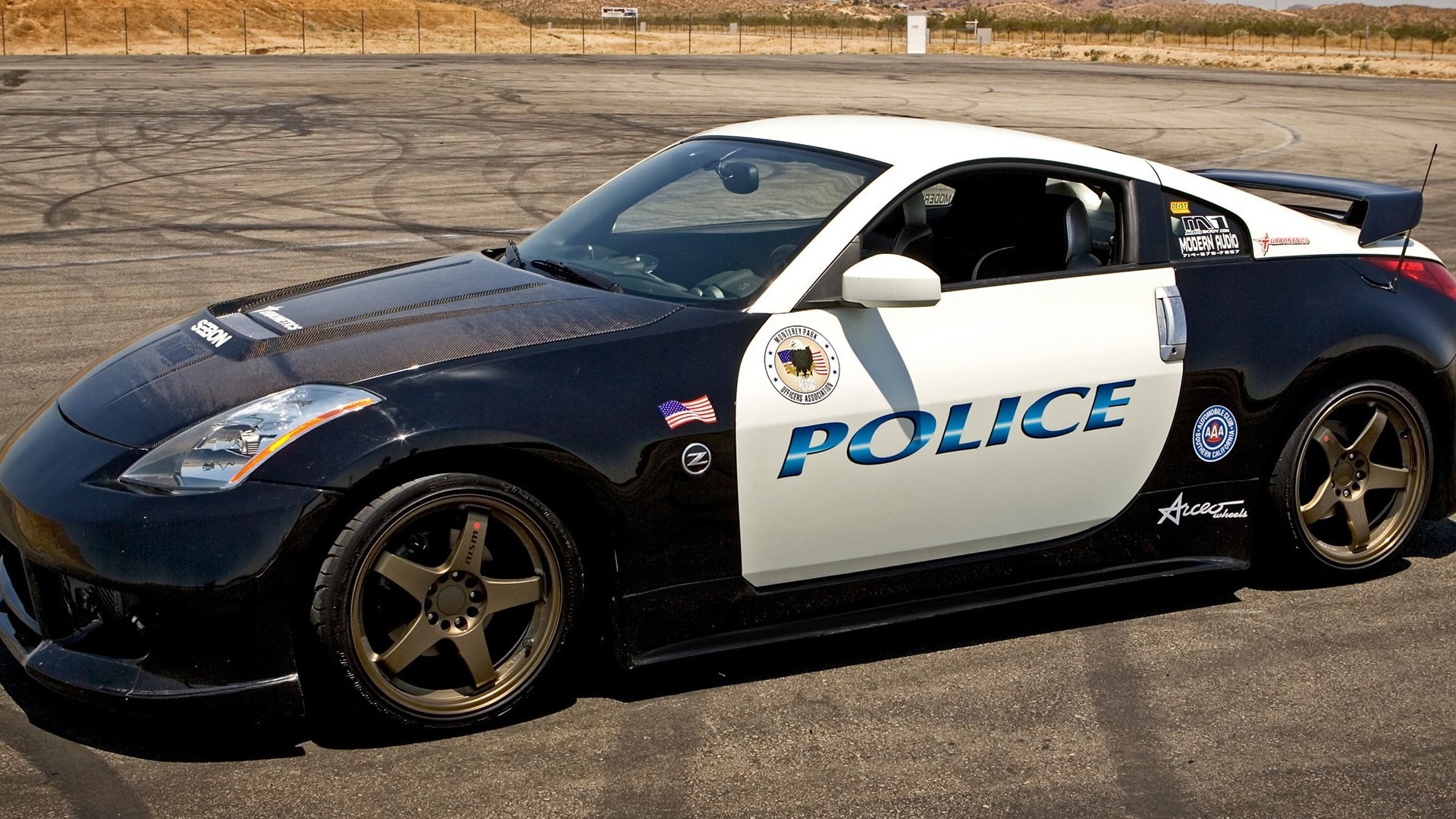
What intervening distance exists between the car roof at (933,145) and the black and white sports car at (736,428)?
0.06ft

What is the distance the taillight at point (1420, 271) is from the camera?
500 cm

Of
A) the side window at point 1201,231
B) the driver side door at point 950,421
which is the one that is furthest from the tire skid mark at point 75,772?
the side window at point 1201,231

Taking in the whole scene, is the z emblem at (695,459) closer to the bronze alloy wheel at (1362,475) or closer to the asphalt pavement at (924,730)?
the asphalt pavement at (924,730)

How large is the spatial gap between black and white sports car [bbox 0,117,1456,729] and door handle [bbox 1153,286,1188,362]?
0.8 inches

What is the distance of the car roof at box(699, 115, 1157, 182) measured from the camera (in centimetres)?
443

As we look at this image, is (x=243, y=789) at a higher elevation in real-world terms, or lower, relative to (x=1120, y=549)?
lower

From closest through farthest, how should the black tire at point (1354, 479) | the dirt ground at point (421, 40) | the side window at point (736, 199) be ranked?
the side window at point (736, 199)
the black tire at point (1354, 479)
the dirt ground at point (421, 40)

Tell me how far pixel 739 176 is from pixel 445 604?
1886 millimetres

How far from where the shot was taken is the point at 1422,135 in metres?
21.7

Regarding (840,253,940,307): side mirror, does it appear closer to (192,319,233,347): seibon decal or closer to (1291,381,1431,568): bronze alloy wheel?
(1291,381,1431,568): bronze alloy wheel

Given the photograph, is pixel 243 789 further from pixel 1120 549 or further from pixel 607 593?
pixel 1120 549

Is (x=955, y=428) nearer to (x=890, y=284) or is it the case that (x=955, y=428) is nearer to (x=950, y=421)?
(x=950, y=421)

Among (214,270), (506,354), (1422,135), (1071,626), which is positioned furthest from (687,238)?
(1422,135)

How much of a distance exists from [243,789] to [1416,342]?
3.91 metres
